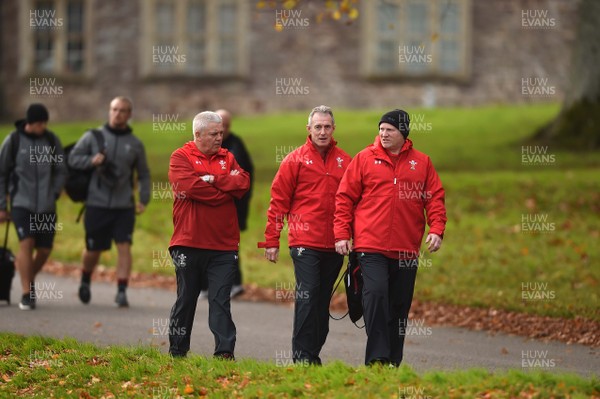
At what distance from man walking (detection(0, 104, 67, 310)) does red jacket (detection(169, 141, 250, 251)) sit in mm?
3737

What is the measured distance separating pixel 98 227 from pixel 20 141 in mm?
1229

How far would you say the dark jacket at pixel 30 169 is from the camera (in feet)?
40.7

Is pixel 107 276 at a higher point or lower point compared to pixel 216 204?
lower

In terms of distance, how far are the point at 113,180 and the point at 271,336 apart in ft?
8.66

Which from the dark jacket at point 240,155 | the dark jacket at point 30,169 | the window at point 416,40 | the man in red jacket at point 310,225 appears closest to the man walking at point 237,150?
the dark jacket at point 240,155

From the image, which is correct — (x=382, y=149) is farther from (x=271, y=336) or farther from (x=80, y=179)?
(x=80, y=179)

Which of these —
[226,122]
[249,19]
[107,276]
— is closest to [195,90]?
[249,19]

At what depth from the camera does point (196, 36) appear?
109ft

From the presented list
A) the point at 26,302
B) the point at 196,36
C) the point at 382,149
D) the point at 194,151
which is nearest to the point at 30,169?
the point at 26,302

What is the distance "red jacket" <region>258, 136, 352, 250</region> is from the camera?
898cm

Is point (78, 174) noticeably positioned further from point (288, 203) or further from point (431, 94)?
point (431, 94)

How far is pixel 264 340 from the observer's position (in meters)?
11.0

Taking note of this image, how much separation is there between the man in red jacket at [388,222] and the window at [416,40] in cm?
2385

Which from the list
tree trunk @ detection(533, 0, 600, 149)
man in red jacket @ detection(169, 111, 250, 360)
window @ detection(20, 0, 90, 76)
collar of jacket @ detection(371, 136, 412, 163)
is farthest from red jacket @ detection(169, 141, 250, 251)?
window @ detection(20, 0, 90, 76)
